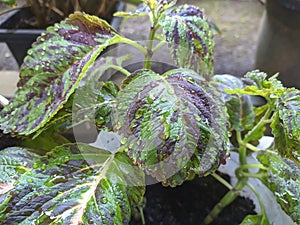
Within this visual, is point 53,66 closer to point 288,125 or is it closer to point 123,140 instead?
point 123,140

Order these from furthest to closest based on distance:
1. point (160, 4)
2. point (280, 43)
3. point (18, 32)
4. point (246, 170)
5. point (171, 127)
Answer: point (280, 43) → point (18, 32) → point (246, 170) → point (160, 4) → point (171, 127)

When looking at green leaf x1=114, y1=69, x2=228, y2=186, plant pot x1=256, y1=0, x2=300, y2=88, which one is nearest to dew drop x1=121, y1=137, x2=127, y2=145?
green leaf x1=114, y1=69, x2=228, y2=186

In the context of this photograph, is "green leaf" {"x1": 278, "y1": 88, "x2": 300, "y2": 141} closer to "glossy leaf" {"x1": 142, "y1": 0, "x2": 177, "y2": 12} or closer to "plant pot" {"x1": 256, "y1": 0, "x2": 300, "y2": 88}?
"glossy leaf" {"x1": 142, "y1": 0, "x2": 177, "y2": 12}

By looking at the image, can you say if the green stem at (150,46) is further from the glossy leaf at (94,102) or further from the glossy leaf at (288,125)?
the glossy leaf at (288,125)

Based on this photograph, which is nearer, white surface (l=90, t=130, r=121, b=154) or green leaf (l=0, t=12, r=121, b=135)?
green leaf (l=0, t=12, r=121, b=135)

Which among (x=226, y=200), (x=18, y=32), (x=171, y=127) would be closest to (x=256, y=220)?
(x=226, y=200)

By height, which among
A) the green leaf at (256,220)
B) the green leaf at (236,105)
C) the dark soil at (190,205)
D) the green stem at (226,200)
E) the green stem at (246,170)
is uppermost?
the green leaf at (236,105)

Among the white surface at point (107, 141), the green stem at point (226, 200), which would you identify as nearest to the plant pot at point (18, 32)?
the white surface at point (107, 141)
